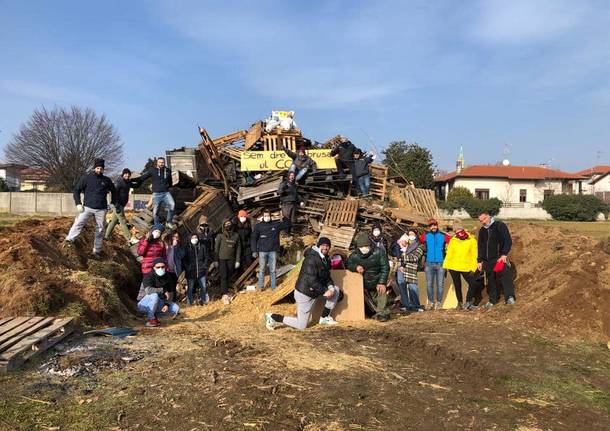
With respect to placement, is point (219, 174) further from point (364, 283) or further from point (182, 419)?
point (182, 419)

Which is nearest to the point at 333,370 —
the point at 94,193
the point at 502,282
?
the point at 502,282

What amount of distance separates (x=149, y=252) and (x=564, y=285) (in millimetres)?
7091

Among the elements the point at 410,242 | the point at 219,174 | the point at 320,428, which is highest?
the point at 219,174

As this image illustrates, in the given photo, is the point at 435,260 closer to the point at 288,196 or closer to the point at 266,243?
the point at 266,243

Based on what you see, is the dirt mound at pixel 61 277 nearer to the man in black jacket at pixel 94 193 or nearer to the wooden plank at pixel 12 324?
the wooden plank at pixel 12 324

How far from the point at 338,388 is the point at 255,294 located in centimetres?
554

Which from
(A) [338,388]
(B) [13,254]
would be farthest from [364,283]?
(B) [13,254]

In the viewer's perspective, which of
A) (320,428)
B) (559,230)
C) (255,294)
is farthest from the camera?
(559,230)

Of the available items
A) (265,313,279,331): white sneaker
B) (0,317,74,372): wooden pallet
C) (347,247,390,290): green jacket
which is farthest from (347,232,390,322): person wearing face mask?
(0,317,74,372): wooden pallet

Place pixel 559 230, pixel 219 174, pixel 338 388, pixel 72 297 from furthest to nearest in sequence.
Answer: pixel 219 174 → pixel 559 230 → pixel 72 297 → pixel 338 388

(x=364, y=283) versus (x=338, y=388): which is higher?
(x=364, y=283)

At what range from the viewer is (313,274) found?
737cm

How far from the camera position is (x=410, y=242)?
30.8 ft

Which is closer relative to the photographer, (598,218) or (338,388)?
(338,388)
